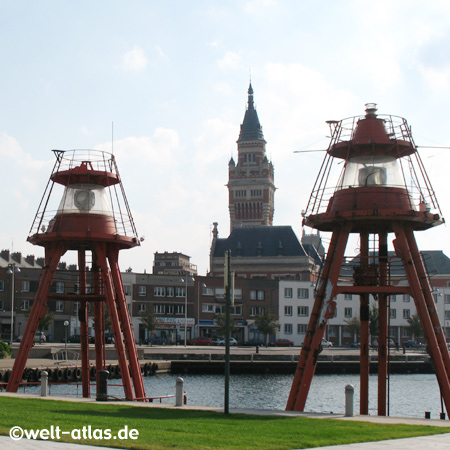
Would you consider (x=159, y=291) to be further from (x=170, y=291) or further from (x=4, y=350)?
(x=4, y=350)

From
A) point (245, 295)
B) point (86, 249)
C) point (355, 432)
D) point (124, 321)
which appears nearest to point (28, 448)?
point (355, 432)

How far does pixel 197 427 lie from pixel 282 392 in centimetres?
3679

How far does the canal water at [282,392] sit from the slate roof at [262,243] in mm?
59709

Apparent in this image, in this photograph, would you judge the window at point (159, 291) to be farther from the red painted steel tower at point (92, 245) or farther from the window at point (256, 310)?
the red painted steel tower at point (92, 245)

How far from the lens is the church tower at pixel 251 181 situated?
6575 inches

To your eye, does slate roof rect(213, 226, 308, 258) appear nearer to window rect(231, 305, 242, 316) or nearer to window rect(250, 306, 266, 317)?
window rect(250, 306, 266, 317)

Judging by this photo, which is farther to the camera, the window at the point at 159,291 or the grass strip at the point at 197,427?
the window at the point at 159,291

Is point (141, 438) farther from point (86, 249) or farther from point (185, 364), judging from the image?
point (185, 364)

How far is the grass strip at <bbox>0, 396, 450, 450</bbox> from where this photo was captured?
1505cm

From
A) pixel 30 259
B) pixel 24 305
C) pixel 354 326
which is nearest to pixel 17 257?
pixel 30 259

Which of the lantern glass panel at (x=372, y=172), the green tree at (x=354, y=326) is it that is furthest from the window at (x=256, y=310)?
the lantern glass panel at (x=372, y=172)

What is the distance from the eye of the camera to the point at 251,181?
551ft

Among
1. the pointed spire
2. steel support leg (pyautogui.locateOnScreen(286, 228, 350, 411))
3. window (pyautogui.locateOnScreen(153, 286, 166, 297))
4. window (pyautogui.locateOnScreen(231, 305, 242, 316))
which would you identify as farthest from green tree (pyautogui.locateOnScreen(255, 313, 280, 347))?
the pointed spire

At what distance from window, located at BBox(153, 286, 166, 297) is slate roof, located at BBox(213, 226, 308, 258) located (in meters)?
27.6
